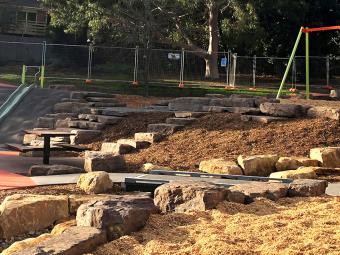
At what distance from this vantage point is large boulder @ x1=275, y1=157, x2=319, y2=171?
10.3 metres

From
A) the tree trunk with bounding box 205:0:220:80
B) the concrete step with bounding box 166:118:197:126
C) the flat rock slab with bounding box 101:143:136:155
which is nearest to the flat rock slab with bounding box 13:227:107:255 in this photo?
the flat rock slab with bounding box 101:143:136:155

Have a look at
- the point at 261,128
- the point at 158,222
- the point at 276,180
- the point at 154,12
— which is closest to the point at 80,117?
the point at 261,128

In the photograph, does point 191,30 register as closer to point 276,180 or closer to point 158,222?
point 276,180

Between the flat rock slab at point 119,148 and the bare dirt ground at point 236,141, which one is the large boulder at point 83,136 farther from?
the bare dirt ground at point 236,141

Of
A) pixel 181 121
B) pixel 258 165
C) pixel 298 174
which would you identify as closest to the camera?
pixel 298 174

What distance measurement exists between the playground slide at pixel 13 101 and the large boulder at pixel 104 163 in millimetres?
8132

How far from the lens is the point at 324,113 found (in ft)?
41.6

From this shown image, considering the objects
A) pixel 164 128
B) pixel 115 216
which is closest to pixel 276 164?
pixel 164 128

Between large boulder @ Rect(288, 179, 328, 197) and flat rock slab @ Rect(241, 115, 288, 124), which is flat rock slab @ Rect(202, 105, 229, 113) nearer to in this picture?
flat rock slab @ Rect(241, 115, 288, 124)

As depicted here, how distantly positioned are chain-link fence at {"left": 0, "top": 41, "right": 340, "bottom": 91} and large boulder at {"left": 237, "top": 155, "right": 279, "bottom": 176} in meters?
16.3

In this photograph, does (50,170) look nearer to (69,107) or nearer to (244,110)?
(244,110)

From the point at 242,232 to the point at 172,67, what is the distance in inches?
990

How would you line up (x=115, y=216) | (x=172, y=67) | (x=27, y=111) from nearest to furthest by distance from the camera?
(x=115, y=216), (x=27, y=111), (x=172, y=67)

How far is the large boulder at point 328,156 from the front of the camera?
10414 millimetres
